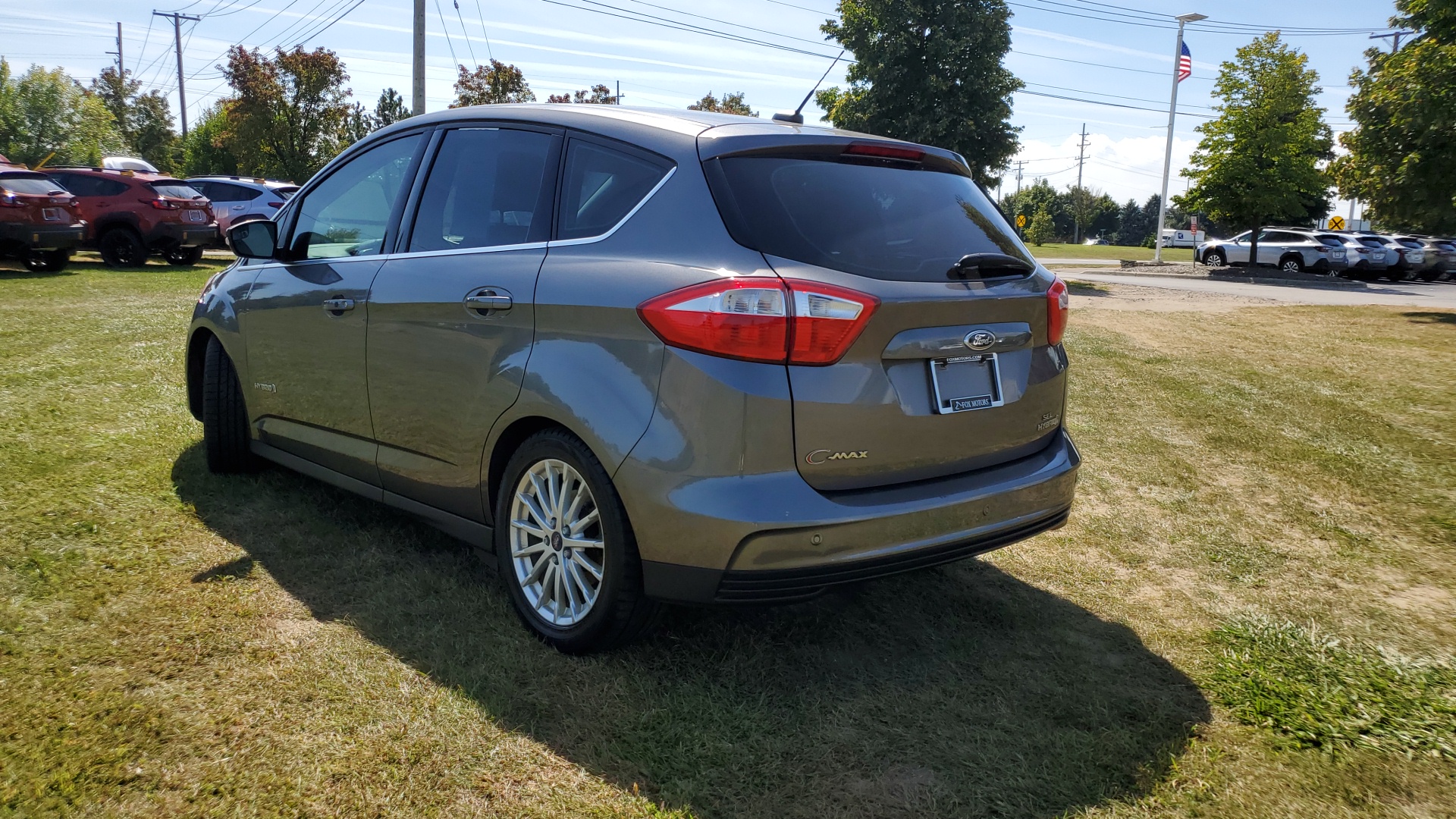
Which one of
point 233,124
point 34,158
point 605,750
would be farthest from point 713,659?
point 34,158

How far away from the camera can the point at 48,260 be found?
1681 cm

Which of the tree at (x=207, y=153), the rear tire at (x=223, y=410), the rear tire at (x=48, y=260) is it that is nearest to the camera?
the rear tire at (x=223, y=410)

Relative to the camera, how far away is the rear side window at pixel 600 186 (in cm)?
322

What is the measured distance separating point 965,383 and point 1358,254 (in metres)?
33.3

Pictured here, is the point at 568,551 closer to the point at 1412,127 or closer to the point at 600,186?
the point at 600,186

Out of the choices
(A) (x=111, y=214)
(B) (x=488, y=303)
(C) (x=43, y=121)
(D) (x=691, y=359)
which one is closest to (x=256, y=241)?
(B) (x=488, y=303)

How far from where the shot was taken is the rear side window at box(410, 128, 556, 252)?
356cm

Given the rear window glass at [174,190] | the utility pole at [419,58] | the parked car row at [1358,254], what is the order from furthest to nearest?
the parked car row at [1358,254] < the utility pole at [419,58] < the rear window glass at [174,190]

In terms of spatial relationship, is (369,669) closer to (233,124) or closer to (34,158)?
(233,124)

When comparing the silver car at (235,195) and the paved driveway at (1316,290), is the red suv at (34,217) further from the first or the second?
the paved driveway at (1316,290)

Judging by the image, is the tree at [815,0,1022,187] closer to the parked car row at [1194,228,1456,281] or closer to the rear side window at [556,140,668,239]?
the parked car row at [1194,228,1456,281]

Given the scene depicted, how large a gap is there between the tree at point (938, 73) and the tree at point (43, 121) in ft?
140

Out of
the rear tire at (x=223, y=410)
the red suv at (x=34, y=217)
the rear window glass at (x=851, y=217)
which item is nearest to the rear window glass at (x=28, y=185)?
the red suv at (x=34, y=217)

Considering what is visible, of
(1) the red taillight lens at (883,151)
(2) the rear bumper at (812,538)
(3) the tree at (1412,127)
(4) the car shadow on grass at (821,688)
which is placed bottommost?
(4) the car shadow on grass at (821,688)
